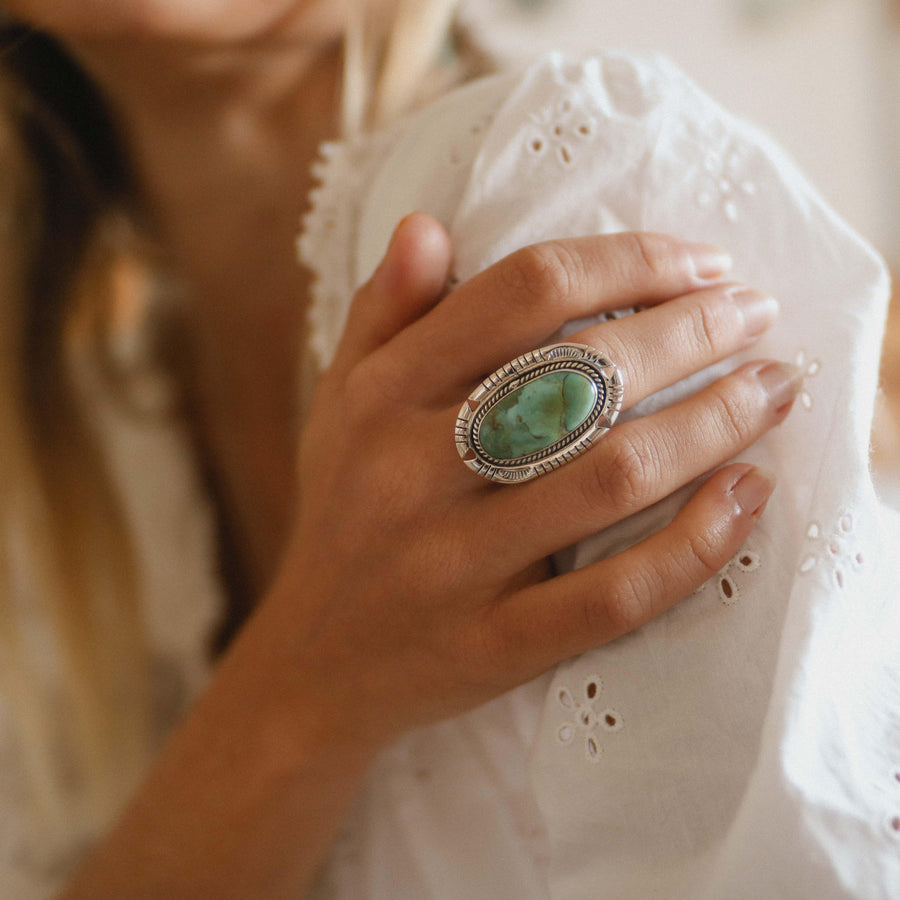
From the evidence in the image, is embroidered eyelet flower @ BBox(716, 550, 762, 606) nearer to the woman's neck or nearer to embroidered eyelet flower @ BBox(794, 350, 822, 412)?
embroidered eyelet flower @ BBox(794, 350, 822, 412)

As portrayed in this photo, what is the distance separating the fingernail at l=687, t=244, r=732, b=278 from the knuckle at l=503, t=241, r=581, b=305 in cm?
10

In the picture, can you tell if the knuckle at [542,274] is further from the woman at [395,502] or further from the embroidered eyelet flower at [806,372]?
the embroidered eyelet flower at [806,372]

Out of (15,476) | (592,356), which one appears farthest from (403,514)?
(15,476)

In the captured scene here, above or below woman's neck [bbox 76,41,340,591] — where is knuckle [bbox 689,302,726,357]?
below

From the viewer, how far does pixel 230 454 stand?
1.39 meters

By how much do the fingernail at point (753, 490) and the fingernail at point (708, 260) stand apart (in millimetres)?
155

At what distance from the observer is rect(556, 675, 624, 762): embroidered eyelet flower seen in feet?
1.61

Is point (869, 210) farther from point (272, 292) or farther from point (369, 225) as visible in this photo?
point (369, 225)

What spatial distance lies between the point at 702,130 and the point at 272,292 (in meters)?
0.77

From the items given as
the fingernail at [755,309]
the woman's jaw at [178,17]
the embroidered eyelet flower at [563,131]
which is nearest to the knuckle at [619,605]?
the fingernail at [755,309]

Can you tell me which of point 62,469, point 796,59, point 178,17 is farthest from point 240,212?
point 796,59

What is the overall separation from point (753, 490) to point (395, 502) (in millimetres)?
257

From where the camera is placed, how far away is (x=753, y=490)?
477 mm

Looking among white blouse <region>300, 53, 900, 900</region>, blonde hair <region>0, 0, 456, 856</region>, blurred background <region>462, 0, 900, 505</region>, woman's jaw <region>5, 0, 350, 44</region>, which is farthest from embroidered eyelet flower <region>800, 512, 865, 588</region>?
blurred background <region>462, 0, 900, 505</region>
